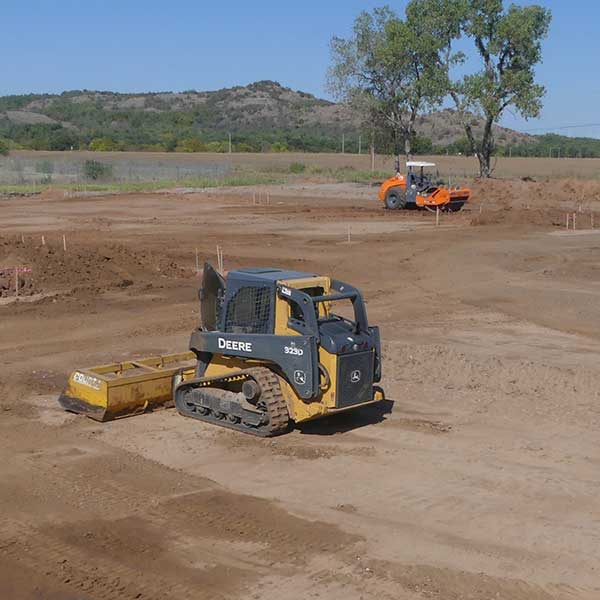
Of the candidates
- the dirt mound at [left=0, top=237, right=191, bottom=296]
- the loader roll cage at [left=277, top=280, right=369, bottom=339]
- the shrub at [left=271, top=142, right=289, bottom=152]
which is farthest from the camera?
the shrub at [left=271, top=142, right=289, bottom=152]

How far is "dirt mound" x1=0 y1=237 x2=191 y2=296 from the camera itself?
23.9m

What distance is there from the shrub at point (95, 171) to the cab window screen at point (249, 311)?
201 feet

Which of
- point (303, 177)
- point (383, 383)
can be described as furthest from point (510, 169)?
point (383, 383)

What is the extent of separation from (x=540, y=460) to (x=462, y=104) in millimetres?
49877

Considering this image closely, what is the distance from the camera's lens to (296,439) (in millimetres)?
12500

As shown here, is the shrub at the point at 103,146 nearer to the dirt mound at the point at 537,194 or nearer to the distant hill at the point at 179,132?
the distant hill at the point at 179,132

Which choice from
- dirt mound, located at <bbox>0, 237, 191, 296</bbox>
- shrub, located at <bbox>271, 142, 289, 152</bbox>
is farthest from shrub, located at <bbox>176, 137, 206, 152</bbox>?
dirt mound, located at <bbox>0, 237, 191, 296</bbox>

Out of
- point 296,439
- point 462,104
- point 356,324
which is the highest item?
point 462,104

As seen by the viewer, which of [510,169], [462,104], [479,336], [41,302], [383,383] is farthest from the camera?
[510,169]

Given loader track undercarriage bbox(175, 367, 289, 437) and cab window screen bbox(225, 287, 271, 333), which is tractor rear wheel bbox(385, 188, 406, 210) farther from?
cab window screen bbox(225, 287, 271, 333)

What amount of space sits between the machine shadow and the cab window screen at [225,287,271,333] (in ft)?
4.95

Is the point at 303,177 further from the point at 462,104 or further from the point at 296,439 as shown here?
the point at 296,439

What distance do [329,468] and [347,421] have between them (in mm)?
2028

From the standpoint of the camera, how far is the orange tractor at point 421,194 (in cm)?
4391
